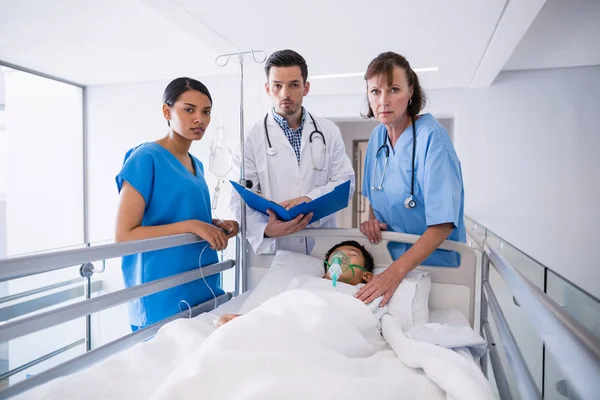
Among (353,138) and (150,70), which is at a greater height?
(150,70)

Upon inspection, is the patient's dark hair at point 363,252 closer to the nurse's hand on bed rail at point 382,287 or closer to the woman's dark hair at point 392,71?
the nurse's hand on bed rail at point 382,287

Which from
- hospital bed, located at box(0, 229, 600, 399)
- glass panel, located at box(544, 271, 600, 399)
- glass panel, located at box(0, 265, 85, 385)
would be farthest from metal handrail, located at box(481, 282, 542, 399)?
glass panel, located at box(0, 265, 85, 385)

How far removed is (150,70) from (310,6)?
9.32 feet

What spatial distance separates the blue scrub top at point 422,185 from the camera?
4.67ft

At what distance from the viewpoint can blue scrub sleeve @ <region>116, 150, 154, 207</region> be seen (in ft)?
4.81

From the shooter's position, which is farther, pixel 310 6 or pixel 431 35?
pixel 431 35

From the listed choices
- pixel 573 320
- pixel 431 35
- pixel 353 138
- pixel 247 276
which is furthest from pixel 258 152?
pixel 353 138

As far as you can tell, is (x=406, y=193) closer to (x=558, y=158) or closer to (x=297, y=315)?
(x=297, y=315)

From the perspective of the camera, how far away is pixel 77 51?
415 cm

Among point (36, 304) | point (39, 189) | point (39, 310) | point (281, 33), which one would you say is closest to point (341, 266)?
point (281, 33)

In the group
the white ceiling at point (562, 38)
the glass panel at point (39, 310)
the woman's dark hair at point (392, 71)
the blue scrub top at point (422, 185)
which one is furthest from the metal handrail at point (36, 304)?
the white ceiling at point (562, 38)

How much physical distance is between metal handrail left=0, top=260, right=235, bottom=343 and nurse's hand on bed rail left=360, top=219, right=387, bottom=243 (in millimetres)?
699

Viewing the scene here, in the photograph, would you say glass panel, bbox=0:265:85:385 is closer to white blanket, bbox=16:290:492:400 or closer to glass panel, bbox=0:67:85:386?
glass panel, bbox=0:67:85:386

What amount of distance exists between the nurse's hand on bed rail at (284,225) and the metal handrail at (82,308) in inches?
13.5
